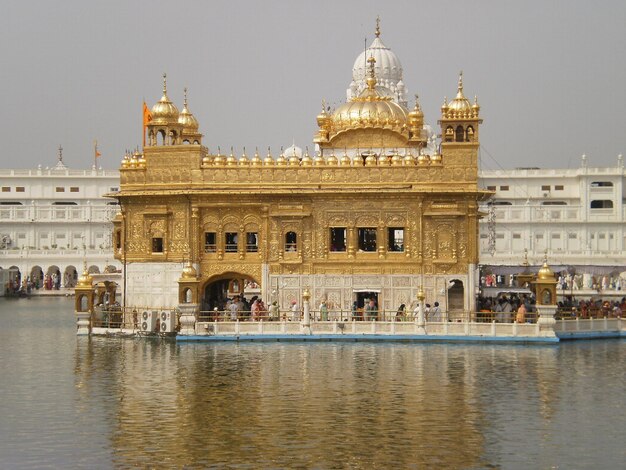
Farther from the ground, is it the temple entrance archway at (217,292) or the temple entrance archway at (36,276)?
the temple entrance archway at (36,276)

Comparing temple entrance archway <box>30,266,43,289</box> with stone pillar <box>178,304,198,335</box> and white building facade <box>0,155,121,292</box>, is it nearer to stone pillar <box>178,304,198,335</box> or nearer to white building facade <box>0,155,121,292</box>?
white building facade <box>0,155,121,292</box>

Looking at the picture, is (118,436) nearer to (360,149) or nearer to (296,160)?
(296,160)

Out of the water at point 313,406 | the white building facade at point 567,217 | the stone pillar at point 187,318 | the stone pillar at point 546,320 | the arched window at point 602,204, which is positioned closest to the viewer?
the water at point 313,406

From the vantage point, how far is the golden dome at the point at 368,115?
136ft

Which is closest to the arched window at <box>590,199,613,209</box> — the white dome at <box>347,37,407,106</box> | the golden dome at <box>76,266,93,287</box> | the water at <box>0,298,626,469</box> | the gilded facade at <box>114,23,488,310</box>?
the white dome at <box>347,37,407,106</box>

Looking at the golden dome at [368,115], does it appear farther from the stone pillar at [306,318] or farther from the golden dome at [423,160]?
the stone pillar at [306,318]

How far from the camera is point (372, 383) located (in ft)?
86.1

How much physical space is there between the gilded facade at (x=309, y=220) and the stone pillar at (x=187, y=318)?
1.60 metres

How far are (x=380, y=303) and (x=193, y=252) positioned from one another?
675cm

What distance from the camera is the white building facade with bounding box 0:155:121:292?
8250 cm

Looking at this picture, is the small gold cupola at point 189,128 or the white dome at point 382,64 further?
the white dome at point 382,64

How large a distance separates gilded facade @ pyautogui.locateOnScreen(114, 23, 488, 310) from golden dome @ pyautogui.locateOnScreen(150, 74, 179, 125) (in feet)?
0.65

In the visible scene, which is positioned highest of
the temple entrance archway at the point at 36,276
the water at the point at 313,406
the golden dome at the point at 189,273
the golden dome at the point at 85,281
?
the temple entrance archway at the point at 36,276

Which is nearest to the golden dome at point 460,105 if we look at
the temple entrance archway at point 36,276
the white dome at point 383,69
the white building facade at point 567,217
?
the white dome at point 383,69
